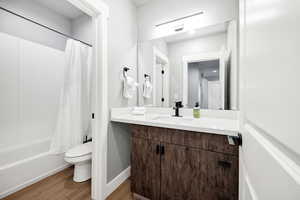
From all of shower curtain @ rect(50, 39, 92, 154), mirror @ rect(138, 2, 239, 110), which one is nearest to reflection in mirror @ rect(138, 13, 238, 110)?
mirror @ rect(138, 2, 239, 110)

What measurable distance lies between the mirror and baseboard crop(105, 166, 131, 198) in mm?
994

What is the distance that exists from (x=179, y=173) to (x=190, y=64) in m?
1.25

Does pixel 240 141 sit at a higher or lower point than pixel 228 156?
higher

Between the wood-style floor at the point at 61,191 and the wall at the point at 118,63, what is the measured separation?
21cm

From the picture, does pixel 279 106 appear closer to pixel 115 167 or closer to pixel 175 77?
pixel 175 77

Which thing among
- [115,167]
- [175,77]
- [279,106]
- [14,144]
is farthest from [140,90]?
[14,144]

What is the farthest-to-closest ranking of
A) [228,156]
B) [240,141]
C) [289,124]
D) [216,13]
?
[216,13], [228,156], [240,141], [289,124]

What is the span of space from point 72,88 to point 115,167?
46.5 inches

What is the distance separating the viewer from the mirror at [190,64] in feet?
4.55

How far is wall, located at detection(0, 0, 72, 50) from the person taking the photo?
1.67 metres

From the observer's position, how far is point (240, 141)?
0.66m

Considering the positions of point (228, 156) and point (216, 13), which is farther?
point (216, 13)

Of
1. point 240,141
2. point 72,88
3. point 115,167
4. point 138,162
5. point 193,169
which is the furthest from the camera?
point 72,88

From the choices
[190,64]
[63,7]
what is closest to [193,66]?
[190,64]
